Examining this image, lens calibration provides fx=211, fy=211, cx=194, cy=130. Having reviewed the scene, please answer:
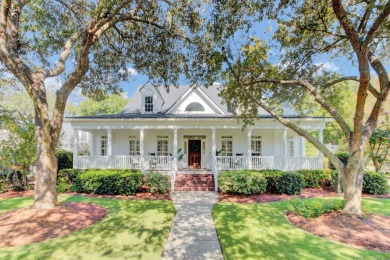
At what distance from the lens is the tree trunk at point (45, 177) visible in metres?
6.93

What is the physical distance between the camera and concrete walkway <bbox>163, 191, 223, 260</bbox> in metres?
4.50

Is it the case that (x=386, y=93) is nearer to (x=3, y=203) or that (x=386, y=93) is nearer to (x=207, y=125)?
(x=207, y=125)

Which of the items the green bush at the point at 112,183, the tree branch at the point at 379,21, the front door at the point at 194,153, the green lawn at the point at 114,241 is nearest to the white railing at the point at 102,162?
the green bush at the point at 112,183

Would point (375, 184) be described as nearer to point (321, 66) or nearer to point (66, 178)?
point (321, 66)

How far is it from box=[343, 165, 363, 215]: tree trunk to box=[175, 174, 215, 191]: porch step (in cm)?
644

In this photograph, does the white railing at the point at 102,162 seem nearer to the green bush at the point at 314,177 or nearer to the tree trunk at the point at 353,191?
the green bush at the point at 314,177

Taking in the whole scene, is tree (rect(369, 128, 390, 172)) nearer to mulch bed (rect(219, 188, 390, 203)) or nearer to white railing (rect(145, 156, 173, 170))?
mulch bed (rect(219, 188, 390, 203))

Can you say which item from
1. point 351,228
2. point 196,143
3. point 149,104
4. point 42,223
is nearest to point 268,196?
point 351,228

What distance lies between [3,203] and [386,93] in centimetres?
1463

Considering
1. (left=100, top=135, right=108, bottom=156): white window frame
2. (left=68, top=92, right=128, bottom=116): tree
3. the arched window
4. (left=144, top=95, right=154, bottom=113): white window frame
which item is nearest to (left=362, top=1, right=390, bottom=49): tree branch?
the arched window

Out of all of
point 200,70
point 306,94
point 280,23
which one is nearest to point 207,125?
point 200,70

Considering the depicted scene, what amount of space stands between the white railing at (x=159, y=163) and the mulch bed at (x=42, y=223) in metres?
6.50

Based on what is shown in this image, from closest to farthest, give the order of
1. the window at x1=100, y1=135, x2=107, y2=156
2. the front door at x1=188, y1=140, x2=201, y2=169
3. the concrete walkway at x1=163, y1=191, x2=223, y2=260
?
the concrete walkway at x1=163, y1=191, x2=223, y2=260 < the front door at x1=188, y1=140, x2=201, y2=169 < the window at x1=100, y1=135, x2=107, y2=156

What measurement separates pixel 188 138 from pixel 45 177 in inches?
406
